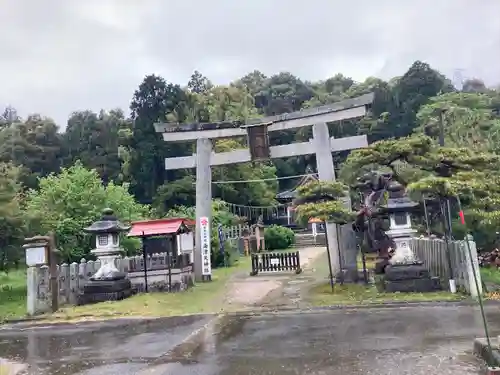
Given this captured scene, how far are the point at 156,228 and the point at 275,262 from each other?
6.50m

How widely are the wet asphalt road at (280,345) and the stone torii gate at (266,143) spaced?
684cm

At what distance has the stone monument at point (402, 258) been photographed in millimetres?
13516

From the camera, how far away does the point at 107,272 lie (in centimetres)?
1642

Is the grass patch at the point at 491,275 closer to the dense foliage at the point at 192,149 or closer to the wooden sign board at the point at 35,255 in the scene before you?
the dense foliage at the point at 192,149

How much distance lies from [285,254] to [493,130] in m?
17.3

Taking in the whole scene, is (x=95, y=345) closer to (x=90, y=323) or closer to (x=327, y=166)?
(x=90, y=323)

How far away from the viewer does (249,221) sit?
46969mm

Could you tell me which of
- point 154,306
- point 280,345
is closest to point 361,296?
point 280,345

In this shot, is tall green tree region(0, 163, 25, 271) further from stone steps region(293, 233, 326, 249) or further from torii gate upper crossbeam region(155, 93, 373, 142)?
stone steps region(293, 233, 326, 249)

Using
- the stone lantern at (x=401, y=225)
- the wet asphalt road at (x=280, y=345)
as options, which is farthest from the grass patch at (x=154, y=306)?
the stone lantern at (x=401, y=225)

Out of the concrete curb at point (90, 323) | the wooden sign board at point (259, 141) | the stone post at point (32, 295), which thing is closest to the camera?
the concrete curb at point (90, 323)

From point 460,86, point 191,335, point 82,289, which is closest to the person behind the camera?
point 191,335

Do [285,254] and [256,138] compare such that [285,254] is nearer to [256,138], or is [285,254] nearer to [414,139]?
[256,138]

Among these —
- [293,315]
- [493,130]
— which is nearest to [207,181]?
[293,315]
